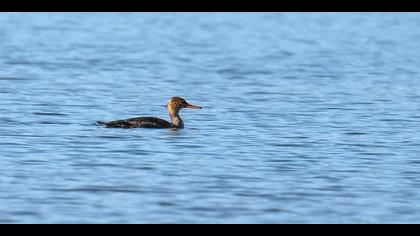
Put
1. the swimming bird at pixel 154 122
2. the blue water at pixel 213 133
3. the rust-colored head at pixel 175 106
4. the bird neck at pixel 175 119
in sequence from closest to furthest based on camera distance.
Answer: the blue water at pixel 213 133 < the swimming bird at pixel 154 122 < the bird neck at pixel 175 119 < the rust-colored head at pixel 175 106

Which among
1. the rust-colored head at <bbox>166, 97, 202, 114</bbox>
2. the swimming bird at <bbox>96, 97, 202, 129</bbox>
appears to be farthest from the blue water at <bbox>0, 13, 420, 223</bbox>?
the rust-colored head at <bbox>166, 97, 202, 114</bbox>

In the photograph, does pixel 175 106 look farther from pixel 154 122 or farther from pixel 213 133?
pixel 213 133

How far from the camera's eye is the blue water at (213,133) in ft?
45.8

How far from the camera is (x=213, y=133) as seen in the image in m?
20.3

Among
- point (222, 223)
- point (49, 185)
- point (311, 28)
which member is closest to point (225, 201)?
point (222, 223)

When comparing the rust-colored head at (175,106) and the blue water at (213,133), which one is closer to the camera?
the blue water at (213,133)

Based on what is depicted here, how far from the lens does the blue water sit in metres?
14.0

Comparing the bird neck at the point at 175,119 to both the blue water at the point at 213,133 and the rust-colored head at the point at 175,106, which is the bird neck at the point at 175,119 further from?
the blue water at the point at 213,133

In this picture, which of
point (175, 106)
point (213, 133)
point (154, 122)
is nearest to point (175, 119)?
point (175, 106)

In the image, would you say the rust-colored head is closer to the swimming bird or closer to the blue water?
the swimming bird

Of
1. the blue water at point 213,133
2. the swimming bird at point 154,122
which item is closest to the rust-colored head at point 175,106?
the swimming bird at point 154,122

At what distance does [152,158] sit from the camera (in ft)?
56.9

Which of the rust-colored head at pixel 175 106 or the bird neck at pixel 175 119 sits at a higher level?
the rust-colored head at pixel 175 106
